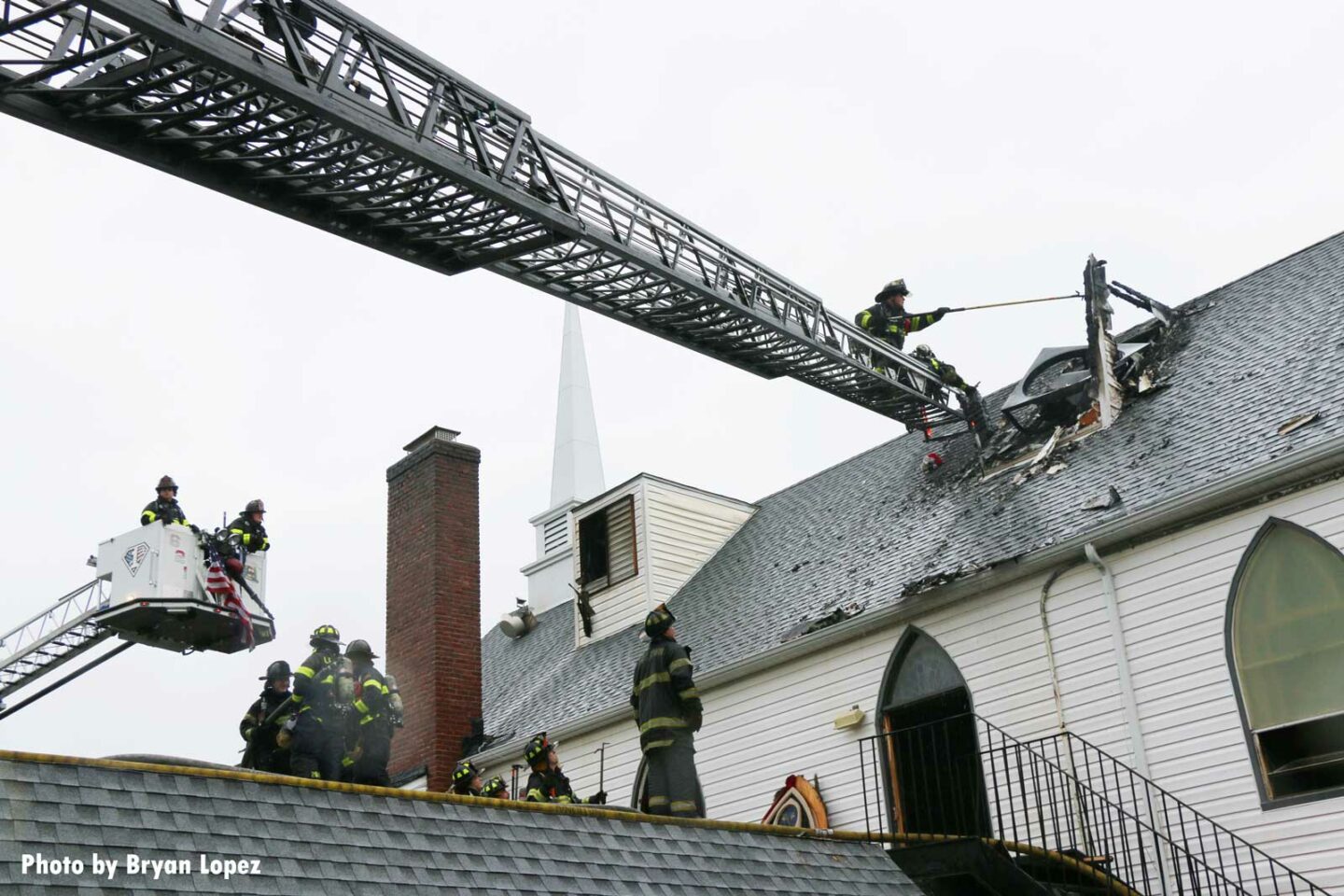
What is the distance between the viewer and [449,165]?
1107 centimetres

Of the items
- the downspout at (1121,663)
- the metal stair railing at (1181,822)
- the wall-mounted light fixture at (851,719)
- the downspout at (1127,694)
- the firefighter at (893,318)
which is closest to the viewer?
the metal stair railing at (1181,822)

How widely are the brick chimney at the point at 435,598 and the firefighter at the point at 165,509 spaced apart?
18.6ft

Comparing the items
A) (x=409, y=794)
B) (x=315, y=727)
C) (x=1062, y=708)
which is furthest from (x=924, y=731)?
(x=409, y=794)

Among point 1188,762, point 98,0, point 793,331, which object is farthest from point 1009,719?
point 98,0

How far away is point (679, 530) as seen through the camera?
2097cm

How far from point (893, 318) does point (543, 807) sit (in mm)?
10192

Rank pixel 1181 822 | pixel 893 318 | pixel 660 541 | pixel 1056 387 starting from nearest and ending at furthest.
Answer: pixel 1181 822, pixel 1056 387, pixel 893 318, pixel 660 541

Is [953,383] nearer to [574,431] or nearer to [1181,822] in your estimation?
[1181,822]

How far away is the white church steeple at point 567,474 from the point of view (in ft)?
86.4

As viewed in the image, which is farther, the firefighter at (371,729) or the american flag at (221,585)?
the american flag at (221,585)

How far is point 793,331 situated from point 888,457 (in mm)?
4384

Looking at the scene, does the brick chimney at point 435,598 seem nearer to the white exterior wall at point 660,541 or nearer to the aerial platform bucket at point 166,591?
the white exterior wall at point 660,541

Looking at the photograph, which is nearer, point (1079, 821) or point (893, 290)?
point (1079, 821)

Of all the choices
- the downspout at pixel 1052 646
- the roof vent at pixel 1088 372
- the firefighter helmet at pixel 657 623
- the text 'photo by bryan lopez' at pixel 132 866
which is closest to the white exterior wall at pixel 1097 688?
the downspout at pixel 1052 646
